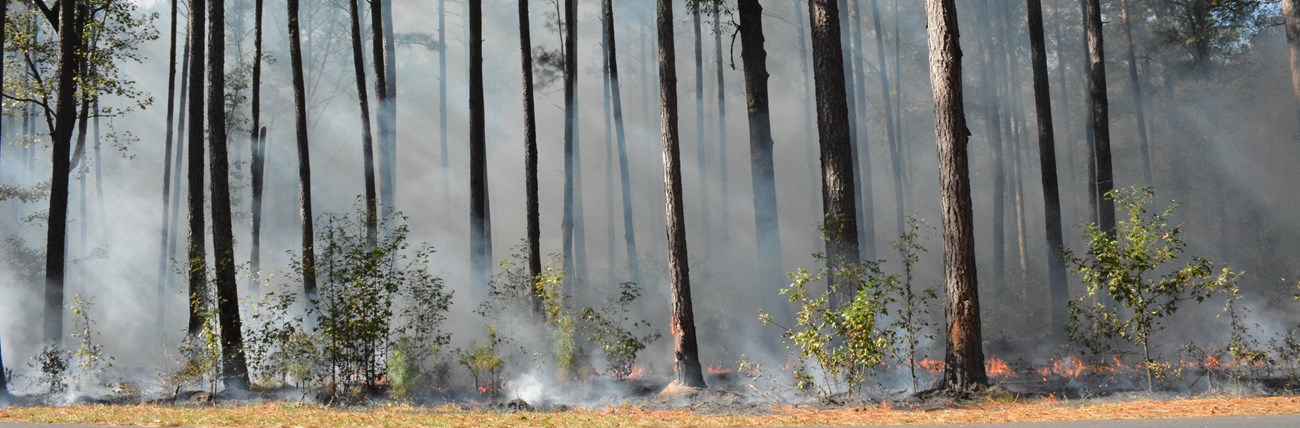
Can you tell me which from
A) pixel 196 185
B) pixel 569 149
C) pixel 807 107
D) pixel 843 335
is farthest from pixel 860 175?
pixel 843 335

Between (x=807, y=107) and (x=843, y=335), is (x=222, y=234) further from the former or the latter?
(x=807, y=107)

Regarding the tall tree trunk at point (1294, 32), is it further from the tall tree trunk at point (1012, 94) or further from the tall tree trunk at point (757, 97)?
the tall tree trunk at point (1012, 94)

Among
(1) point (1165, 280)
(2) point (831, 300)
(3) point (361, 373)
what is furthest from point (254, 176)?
(1) point (1165, 280)

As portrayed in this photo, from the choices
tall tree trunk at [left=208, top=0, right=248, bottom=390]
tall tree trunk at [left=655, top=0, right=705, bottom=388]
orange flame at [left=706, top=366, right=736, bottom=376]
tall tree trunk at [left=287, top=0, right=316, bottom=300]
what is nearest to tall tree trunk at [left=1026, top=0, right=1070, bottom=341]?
orange flame at [left=706, top=366, right=736, bottom=376]

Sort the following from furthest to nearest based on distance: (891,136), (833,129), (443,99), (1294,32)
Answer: (443,99)
(891,136)
(1294,32)
(833,129)

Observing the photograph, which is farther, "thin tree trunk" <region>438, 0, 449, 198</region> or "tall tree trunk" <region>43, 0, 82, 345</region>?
"thin tree trunk" <region>438, 0, 449, 198</region>

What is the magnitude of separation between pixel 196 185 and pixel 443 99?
3518cm

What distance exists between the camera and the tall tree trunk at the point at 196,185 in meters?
13.9

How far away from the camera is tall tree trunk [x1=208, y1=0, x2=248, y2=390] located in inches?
541

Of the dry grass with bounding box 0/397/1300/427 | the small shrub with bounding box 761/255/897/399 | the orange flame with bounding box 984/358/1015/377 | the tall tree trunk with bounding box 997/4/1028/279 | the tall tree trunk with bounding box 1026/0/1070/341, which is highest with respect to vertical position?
the tall tree trunk with bounding box 997/4/1028/279

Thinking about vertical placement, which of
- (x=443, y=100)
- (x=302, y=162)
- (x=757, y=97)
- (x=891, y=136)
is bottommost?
(x=302, y=162)

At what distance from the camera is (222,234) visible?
47.5ft

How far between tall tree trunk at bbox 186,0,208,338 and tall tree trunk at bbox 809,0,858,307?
29.5 feet

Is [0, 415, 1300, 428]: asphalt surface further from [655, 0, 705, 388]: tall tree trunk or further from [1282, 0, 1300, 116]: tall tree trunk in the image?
[1282, 0, 1300, 116]: tall tree trunk
